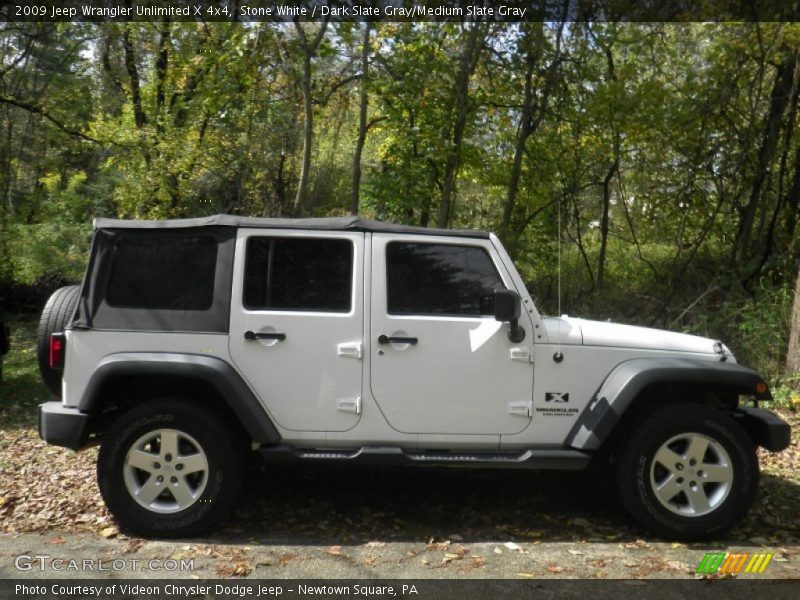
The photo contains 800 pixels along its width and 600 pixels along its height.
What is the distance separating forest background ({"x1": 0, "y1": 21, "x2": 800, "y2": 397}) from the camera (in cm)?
1072

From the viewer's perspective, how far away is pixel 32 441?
23.7ft

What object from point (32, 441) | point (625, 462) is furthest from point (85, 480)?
point (625, 462)

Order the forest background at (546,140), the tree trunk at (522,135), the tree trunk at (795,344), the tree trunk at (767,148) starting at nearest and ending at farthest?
the tree trunk at (795,344), the tree trunk at (767,148), the forest background at (546,140), the tree trunk at (522,135)

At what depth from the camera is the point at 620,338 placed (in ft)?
15.9

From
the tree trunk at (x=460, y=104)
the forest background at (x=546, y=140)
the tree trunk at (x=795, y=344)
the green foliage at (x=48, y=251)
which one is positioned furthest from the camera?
the green foliage at (x=48, y=251)

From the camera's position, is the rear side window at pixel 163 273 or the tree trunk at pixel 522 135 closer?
the rear side window at pixel 163 273

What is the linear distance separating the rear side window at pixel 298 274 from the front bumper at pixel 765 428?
2.66 metres

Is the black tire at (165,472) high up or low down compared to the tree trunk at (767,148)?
down

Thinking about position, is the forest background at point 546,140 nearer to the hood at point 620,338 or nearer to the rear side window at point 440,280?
the hood at point 620,338

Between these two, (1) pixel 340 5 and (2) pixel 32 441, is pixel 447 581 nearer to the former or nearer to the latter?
(2) pixel 32 441

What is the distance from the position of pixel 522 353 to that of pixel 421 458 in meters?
0.89

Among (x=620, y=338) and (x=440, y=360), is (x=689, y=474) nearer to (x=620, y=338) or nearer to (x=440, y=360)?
(x=620, y=338)

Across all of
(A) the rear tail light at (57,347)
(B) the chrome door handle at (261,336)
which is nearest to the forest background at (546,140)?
(B) the chrome door handle at (261,336)

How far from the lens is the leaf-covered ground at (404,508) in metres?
4.75
